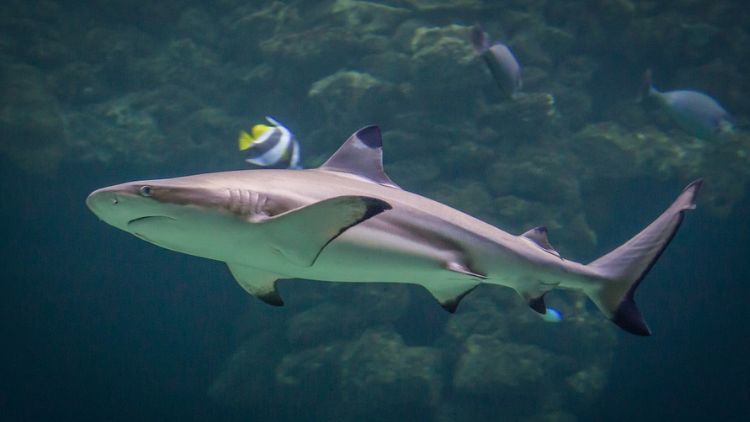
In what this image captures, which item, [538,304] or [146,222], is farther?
[538,304]

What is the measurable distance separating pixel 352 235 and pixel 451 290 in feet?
2.77

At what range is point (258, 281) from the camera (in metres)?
2.75

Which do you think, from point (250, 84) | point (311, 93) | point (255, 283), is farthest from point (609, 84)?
point (255, 283)

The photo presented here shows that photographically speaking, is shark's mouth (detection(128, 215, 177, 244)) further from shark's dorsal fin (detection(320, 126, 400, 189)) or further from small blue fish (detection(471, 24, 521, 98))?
small blue fish (detection(471, 24, 521, 98))

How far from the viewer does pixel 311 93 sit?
35.6ft

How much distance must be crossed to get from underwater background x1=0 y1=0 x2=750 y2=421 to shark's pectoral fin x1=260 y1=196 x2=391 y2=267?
7.85 meters

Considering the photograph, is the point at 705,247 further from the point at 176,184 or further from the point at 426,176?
the point at 176,184

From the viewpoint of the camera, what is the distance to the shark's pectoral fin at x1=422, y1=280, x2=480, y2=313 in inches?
106

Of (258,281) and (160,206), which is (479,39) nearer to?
(258,281)

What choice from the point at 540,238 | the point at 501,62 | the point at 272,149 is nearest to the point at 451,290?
the point at 540,238

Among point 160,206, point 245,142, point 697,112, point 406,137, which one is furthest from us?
point 406,137

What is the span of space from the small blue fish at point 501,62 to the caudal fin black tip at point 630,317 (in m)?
3.66

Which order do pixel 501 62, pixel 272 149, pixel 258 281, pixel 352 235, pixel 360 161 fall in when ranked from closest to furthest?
pixel 352 235, pixel 258 281, pixel 360 161, pixel 272 149, pixel 501 62

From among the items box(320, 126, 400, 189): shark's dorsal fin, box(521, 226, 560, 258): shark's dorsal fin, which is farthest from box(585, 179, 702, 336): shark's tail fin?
box(320, 126, 400, 189): shark's dorsal fin
